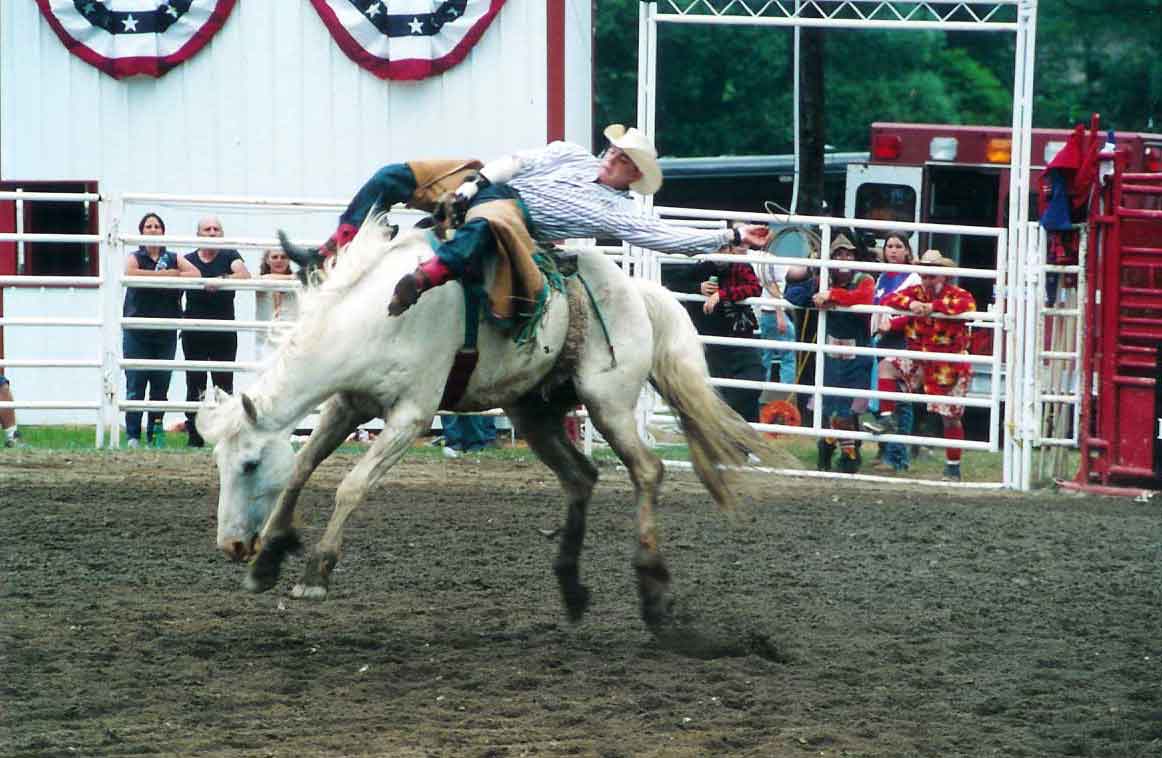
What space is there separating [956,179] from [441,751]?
37.6 ft

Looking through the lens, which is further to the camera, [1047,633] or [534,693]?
[1047,633]

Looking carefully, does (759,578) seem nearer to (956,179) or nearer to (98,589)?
(98,589)

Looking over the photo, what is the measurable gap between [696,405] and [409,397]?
143 centimetres

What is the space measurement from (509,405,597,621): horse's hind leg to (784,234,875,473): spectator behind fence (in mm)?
4521

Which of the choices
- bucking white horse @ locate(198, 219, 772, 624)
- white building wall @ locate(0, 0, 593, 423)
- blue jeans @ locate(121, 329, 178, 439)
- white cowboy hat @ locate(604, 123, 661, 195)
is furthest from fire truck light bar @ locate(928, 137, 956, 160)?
white cowboy hat @ locate(604, 123, 661, 195)

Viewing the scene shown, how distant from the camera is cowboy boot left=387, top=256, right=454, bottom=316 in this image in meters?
6.01

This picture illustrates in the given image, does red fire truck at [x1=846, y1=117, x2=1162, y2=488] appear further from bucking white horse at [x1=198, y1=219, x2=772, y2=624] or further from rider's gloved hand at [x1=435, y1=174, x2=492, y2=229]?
rider's gloved hand at [x1=435, y1=174, x2=492, y2=229]

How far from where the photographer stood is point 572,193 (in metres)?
6.78

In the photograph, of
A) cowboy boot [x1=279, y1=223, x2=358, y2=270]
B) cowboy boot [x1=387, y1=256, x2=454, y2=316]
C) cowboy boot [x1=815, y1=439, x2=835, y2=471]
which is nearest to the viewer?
cowboy boot [x1=387, y1=256, x2=454, y2=316]

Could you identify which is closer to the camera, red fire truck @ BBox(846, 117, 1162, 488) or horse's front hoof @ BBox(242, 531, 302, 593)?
horse's front hoof @ BBox(242, 531, 302, 593)

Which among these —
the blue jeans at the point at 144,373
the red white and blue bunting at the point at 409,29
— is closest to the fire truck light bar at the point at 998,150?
the red white and blue bunting at the point at 409,29

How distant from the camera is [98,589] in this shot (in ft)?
23.2

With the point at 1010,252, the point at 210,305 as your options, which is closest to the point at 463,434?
the point at 210,305

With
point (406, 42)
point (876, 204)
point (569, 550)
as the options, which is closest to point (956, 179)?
point (876, 204)
